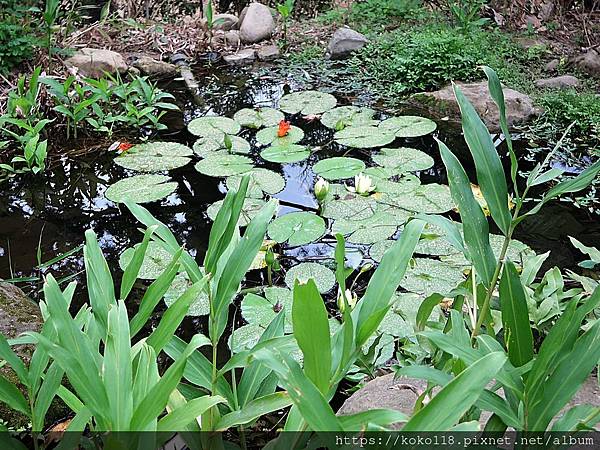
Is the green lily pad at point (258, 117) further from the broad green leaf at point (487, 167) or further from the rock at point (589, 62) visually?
the broad green leaf at point (487, 167)

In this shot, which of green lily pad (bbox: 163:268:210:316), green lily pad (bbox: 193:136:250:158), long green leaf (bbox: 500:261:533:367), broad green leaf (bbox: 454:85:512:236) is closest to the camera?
long green leaf (bbox: 500:261:533:367)

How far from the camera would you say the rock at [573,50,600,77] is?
14.6ft

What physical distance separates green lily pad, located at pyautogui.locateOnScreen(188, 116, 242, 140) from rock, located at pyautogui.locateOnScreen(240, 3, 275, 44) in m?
2.02

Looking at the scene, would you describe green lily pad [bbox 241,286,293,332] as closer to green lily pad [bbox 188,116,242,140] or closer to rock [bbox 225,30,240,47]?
green lily pad [bbox 188,116,242,140]

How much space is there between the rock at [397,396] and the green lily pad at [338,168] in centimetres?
→ 163

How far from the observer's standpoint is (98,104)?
3.83m

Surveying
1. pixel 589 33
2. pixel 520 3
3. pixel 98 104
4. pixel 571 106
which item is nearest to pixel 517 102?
pixel 571 106

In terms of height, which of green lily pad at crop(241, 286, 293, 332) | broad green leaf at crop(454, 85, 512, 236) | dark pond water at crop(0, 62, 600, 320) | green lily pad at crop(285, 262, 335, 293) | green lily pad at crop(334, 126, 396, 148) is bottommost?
dark pond water at crop(0, 62, 600, 320)

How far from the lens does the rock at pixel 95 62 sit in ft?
13.8

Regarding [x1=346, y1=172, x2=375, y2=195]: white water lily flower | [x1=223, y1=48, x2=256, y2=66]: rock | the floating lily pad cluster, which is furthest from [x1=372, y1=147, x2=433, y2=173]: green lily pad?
[x1=223, y1=48, x2=256, y2=66]: rock

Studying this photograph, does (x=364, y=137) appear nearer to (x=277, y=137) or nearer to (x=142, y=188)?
(x=277, y=137)

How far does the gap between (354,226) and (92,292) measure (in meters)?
1.57

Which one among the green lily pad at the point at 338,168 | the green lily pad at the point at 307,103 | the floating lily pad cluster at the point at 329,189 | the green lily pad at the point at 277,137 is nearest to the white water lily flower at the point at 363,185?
the floating lily pad cluster at the point at 329,189

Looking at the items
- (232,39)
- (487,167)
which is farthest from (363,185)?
(232,39)
